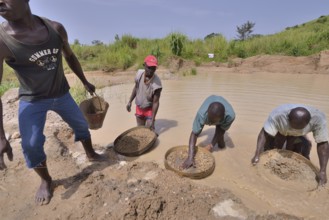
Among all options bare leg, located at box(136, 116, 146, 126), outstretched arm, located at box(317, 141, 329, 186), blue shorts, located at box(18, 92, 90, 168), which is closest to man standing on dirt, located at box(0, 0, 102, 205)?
blue shorts, located at box(18, 92, 90, 168)

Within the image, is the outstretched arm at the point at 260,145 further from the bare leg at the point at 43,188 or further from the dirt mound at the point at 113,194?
the bare leg at the point at 43,188

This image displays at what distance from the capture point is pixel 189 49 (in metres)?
13.5

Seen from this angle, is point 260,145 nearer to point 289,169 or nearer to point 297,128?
point 289,169

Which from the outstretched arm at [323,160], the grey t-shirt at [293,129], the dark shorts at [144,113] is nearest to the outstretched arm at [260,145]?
the grey t-shirt at [293,129]

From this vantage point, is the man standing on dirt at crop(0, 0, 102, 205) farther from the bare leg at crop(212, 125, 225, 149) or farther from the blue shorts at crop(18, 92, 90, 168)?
the bare leg at crop(212, 125, 225, 149)

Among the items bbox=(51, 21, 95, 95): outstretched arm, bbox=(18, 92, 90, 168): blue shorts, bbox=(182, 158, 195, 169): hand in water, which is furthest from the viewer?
bbox=(182, 158, 195, 169): hand in water

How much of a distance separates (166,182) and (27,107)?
62.4 inches

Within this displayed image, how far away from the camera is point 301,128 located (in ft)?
9.51

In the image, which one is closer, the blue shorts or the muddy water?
the blue shorts

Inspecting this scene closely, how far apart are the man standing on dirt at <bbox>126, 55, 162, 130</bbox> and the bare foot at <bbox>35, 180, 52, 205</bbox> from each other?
1784 millimetres

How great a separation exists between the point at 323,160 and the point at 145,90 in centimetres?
249

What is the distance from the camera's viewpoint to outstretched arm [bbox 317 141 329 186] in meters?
2.92

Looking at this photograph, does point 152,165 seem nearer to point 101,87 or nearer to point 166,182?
Result: point 166,182

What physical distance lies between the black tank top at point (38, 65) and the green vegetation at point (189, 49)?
30.2ft
